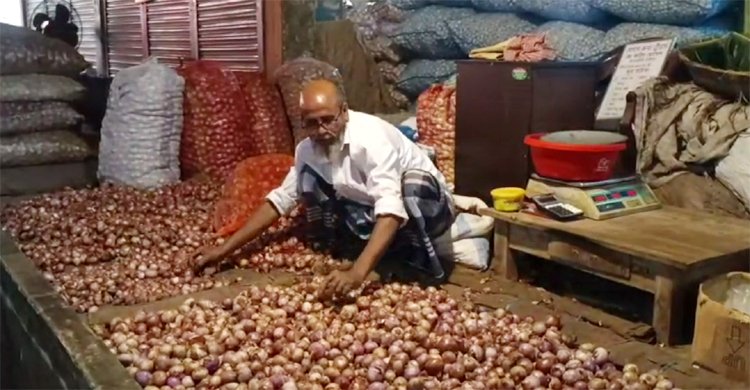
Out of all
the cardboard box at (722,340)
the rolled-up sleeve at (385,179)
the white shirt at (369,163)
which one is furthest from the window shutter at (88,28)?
the cardboard box at (722,340)

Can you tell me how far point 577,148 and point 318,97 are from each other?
3.61ft

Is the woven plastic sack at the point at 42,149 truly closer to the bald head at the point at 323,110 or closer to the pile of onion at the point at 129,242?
the pile of onion at the point at 129,242

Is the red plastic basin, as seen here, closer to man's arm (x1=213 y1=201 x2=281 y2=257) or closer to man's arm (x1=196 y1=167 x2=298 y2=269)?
man's arm (x1=196 y1=167 x2=298 y2=269)

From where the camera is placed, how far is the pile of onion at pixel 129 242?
3424 mm

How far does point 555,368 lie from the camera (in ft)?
8.25

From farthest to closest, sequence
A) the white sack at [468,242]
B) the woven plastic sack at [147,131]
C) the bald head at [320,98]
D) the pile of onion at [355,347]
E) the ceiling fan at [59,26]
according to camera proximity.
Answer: the ceiling fan at [59,26] → the woven plastic sack at [147,131] → the white sack at [468,242] → the bald head at [320,98] → the pile of onion at [355,347]

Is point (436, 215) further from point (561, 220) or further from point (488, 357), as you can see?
point (488, 357)

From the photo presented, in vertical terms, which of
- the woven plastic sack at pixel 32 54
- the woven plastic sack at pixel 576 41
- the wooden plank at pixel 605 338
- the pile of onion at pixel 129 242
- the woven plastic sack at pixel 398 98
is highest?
the woven plastic sack at pixel 576 41

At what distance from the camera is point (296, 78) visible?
5469 mm

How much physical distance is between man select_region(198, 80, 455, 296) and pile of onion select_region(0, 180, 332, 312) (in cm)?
18

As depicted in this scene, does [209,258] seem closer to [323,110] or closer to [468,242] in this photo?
[323,110]

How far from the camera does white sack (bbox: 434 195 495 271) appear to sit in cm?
358

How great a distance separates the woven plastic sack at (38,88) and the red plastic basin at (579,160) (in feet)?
12.6

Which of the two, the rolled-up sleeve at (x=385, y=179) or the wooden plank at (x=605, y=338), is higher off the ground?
the rolled-up sleeve at (x=385, y=179)
